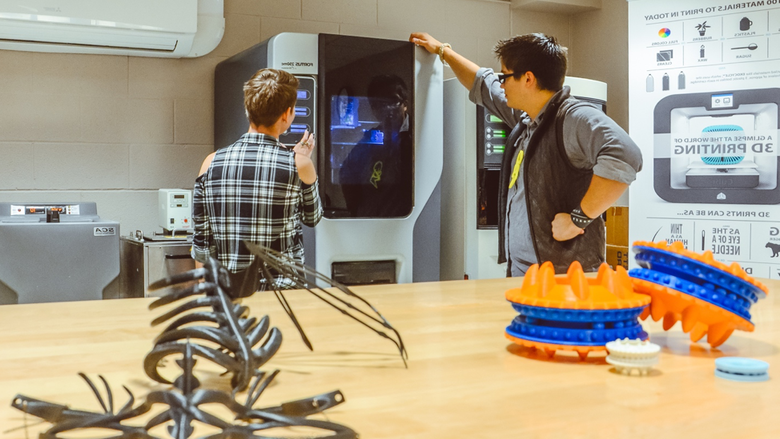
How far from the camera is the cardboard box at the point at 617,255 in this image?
3801 mm

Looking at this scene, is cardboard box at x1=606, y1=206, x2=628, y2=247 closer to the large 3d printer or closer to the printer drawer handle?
the large 3d printer

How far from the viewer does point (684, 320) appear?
804 millimetres

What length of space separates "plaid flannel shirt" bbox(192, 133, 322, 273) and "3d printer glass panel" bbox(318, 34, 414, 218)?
2.63ft

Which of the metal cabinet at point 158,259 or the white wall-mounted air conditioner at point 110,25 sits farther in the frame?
the metal cabinet at point 158,259

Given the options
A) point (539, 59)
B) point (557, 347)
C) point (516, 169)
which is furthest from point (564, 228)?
point (557, 347)

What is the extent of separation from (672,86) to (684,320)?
2.83 meters

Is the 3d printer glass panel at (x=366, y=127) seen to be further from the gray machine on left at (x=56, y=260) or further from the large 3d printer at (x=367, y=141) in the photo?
the gray machine on left at (x=56, y=260)

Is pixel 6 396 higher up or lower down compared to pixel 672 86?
lower down

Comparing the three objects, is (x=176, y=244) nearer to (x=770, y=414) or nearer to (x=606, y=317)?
(x=606, y=317)

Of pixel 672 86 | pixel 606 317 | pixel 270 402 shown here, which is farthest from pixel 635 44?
pixel 270 402

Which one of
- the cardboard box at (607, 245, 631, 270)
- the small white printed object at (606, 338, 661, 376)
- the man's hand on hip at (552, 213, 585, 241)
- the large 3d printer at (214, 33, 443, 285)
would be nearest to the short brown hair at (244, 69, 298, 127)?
the large 3d printer at (214, 33, 443, 285)

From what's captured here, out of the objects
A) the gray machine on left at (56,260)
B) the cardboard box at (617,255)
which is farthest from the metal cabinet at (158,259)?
the cardboard box at (617,255)

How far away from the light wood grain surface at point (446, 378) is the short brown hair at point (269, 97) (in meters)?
1.04

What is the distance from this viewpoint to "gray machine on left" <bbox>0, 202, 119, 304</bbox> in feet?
8.07
